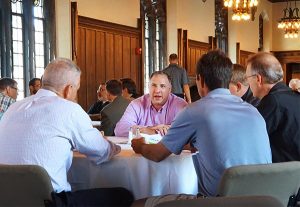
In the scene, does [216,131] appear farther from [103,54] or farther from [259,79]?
[103,54]

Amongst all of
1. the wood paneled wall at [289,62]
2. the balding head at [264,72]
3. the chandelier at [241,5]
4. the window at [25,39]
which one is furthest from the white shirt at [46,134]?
the wood paneled wall at [289,62]

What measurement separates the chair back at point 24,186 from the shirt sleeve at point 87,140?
42 centimetres

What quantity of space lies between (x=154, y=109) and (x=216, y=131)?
1.93 m

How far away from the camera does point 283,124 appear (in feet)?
10.2

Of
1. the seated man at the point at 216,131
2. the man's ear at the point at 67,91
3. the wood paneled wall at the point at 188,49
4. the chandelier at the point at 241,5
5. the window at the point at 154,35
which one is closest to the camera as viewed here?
the seated man at the point at 216,131

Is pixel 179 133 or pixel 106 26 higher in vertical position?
pixel 106 26

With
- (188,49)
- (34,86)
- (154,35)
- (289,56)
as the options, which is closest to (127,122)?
(34,86)

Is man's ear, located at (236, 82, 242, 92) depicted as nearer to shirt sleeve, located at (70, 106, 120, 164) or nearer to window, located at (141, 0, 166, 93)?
shirt sleeve, located at (70, 106, 120, 164)

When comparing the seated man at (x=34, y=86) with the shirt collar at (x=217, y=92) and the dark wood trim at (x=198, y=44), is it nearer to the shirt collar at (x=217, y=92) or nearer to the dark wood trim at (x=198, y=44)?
the shirt collar at (x=217, y=92)

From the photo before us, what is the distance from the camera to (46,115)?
2.77 meters

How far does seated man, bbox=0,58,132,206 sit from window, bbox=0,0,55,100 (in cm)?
584

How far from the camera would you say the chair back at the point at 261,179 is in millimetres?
2352

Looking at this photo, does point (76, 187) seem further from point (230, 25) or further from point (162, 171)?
point (230, 25)

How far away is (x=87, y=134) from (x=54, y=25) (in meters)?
6.77
